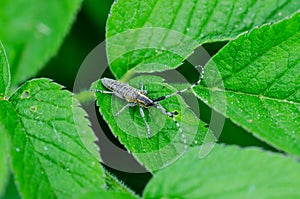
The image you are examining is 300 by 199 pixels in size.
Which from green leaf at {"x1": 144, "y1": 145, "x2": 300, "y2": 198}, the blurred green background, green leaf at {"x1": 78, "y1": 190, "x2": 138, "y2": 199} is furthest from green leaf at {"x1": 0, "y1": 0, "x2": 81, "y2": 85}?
green leaf at {"x1": 144, "y1": 145, "x2": 300, "y2": 198}

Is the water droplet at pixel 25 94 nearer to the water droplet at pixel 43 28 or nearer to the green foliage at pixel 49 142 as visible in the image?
the green foliage at pixel 49 142

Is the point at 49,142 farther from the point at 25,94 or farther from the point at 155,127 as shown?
the point at 155,127

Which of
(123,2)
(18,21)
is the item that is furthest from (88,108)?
(18,21)

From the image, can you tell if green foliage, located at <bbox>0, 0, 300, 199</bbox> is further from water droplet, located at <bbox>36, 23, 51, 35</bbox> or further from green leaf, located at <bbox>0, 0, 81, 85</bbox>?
water droplet, located at <bbox>36, 23, 51, 35</bbox>

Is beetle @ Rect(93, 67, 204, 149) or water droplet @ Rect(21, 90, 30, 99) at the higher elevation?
water droplet @ Rect(21, 90, 30, 99)

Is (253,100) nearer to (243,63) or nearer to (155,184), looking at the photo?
(243,63)

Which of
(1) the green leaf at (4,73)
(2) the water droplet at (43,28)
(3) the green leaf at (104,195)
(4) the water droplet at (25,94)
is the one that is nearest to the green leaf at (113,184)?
(3) the green leaf at (104,195)
